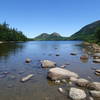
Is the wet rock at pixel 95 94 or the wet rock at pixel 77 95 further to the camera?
the wet rock at pixel 95 94

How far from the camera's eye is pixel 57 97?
303 inches

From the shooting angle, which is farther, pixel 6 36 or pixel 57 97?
pixel 6 36

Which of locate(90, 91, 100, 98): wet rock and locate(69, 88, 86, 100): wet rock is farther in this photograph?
locate(90, 91, 100, 98): wet rock

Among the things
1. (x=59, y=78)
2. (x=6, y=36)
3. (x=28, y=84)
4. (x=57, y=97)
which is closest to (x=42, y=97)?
(x=57, y=97)

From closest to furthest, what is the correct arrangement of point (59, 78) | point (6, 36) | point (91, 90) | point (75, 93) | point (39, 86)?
1. point (75, 93)
2. point (91, 90)
3. point (39, 86)
4. point (59, 78)
5. point (6, 36)

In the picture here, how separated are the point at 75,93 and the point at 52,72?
3.69 metres

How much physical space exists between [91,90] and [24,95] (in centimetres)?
456

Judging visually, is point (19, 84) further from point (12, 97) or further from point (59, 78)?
point (59, 78)

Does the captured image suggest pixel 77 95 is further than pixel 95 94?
No

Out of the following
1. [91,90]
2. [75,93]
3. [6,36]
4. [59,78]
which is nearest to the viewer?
[75,93]

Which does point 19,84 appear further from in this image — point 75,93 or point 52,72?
point 75,93

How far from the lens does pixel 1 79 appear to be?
10734 mm

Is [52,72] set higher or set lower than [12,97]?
higher

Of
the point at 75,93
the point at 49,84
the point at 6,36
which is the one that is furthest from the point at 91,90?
the point at 6,36
